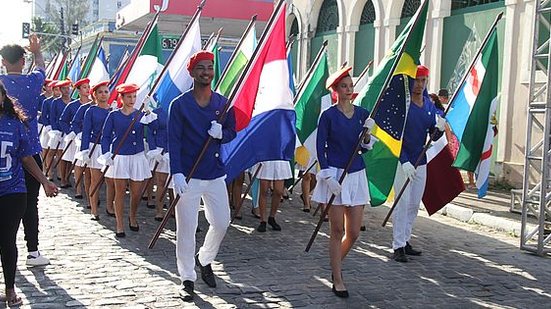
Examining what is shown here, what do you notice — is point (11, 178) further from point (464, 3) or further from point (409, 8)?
point (409, 8)

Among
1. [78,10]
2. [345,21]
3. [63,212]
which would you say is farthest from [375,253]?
[78,10]

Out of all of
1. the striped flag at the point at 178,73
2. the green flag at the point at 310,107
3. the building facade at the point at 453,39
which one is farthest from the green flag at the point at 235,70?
the building facade at the point at 453,39

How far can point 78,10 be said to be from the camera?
73750 millimetres

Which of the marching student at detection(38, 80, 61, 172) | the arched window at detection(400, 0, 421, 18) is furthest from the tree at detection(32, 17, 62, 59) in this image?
the marching student at detection(38, 80, 61, 172)

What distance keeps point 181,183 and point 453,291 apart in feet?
8.99

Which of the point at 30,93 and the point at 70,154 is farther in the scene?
the point at 70,154

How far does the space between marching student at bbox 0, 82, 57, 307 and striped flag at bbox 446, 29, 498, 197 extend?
527 cm

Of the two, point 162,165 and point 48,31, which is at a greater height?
point 48,31

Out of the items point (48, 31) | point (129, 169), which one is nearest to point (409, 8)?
point (129, 169)

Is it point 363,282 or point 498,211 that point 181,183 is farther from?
point 498,211

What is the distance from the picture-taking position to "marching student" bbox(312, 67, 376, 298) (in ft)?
18.1

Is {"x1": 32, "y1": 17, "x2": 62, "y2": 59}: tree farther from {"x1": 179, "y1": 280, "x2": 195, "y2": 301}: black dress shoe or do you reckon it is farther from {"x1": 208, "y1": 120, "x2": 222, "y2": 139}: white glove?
{"x1": 179, "y1": 280, "x2": 195, "y2": 301}: black dress shoe

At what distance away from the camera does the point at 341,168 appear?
5652 millimetres

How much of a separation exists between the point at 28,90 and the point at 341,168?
10.3 ft
